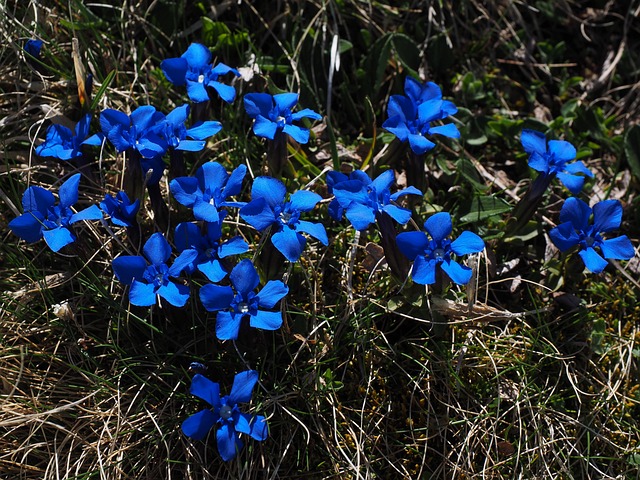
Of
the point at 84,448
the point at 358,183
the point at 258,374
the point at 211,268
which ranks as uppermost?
the point at 358,183

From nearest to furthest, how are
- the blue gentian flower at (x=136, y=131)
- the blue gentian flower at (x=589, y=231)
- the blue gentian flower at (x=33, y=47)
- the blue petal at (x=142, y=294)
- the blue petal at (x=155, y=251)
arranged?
the blue petal at (x=142, y=294) < the blue petal at (x=155, y=251) < the blue gentian flower at (x=136, y=131) < the blue gentian flower at (x=589, y=231) < the blue gentian flower at (x=33, y=47)

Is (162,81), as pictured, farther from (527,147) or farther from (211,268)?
(527,147)

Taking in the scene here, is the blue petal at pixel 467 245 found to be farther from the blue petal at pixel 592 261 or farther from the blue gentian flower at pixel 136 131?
the blue gentian flower at pixel 136 131

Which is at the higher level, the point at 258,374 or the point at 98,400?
the point at 258,374

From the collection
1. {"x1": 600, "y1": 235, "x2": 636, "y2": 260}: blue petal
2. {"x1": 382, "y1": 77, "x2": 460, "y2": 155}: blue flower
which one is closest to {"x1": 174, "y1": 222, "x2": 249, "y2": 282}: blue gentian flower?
{"x1": 382, "y1": 77, "x2": 460, "y2": 155}: blue flower

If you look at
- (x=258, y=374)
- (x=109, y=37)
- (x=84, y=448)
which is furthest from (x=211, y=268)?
(x=109, y=37)

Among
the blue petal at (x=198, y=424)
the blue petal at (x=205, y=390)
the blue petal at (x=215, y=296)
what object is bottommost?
the blue petal at (x=198, y=424)

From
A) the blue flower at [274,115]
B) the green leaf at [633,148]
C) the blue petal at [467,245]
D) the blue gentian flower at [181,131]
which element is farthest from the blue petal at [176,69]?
the green leaf at [633,148]
